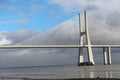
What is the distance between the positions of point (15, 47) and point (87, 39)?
16.9 m

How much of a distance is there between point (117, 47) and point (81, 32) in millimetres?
14740

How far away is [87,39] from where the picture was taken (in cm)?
8331

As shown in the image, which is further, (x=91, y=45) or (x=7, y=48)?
(x=91, y=45)

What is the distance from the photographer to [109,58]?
98.2 meters

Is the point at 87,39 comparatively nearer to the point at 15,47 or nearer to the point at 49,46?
the point at 49,46

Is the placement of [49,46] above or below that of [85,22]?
below

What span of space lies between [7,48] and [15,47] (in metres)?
1.78

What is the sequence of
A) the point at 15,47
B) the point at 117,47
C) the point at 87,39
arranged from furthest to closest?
the point at 117,47, the point at 87,39, the point at 15,47

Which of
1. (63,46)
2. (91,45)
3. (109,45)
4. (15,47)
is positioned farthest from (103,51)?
(15,47)

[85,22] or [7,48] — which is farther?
[85,22]

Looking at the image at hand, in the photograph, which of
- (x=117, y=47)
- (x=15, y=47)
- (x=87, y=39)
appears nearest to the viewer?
(x=15, y=47)

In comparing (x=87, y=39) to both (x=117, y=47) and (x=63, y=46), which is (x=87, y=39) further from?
(x=117, y=47)

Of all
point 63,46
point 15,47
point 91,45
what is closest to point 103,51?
point 91,45

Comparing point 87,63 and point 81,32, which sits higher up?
point 81,32
